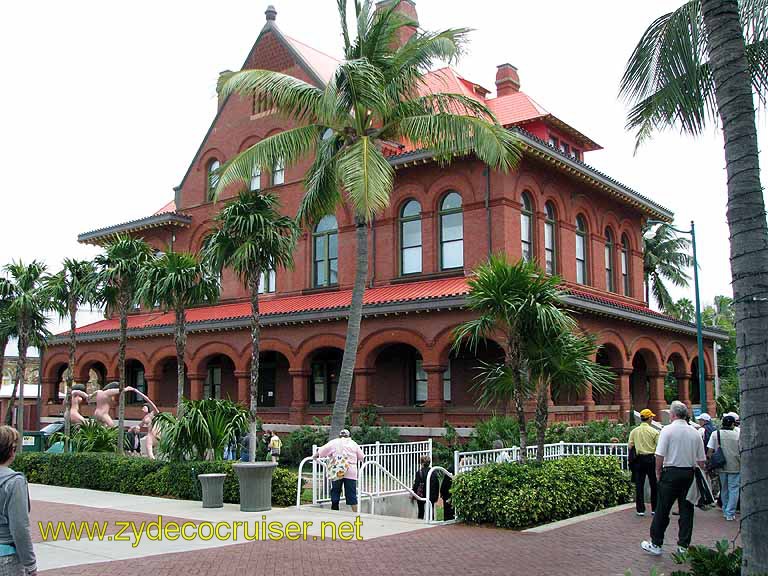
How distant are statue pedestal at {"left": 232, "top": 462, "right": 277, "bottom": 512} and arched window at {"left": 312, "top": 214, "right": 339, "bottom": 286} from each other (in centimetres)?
1432

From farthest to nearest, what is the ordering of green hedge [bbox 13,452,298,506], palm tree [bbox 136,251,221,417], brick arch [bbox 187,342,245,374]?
brick arch [bbox 187,342,245,374] < palm tree [bbox 136,251,221,417] < green hedge [bbox 13,452,298,506]

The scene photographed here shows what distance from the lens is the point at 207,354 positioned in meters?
30.6

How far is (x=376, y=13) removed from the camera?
18469 millimetres

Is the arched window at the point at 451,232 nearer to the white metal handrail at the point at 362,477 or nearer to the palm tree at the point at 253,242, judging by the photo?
the palm tree at the point at 253,242

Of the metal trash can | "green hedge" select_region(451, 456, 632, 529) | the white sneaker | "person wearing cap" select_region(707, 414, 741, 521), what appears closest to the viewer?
the white sneaker

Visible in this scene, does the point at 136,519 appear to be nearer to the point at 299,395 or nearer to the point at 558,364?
the point at 558,364

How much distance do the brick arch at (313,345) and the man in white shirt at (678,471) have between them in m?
16.5

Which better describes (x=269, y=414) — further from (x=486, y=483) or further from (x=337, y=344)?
(x=486, y=483)

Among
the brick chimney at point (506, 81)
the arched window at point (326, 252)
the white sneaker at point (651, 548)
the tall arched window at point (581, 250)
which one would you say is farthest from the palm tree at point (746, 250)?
the brick chimney at point (506, 81)

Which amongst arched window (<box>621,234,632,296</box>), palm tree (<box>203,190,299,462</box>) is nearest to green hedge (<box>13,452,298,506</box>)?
palm tree (<box>203,190,299,462</box>)

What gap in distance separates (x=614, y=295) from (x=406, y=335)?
944 centimetres

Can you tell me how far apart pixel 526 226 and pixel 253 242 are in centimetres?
1054

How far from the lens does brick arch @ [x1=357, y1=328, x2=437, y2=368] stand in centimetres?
2394

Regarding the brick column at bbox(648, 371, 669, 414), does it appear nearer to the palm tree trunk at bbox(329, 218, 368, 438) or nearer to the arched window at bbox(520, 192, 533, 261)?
the arched window at bbox(520, 192, 533, 261)
